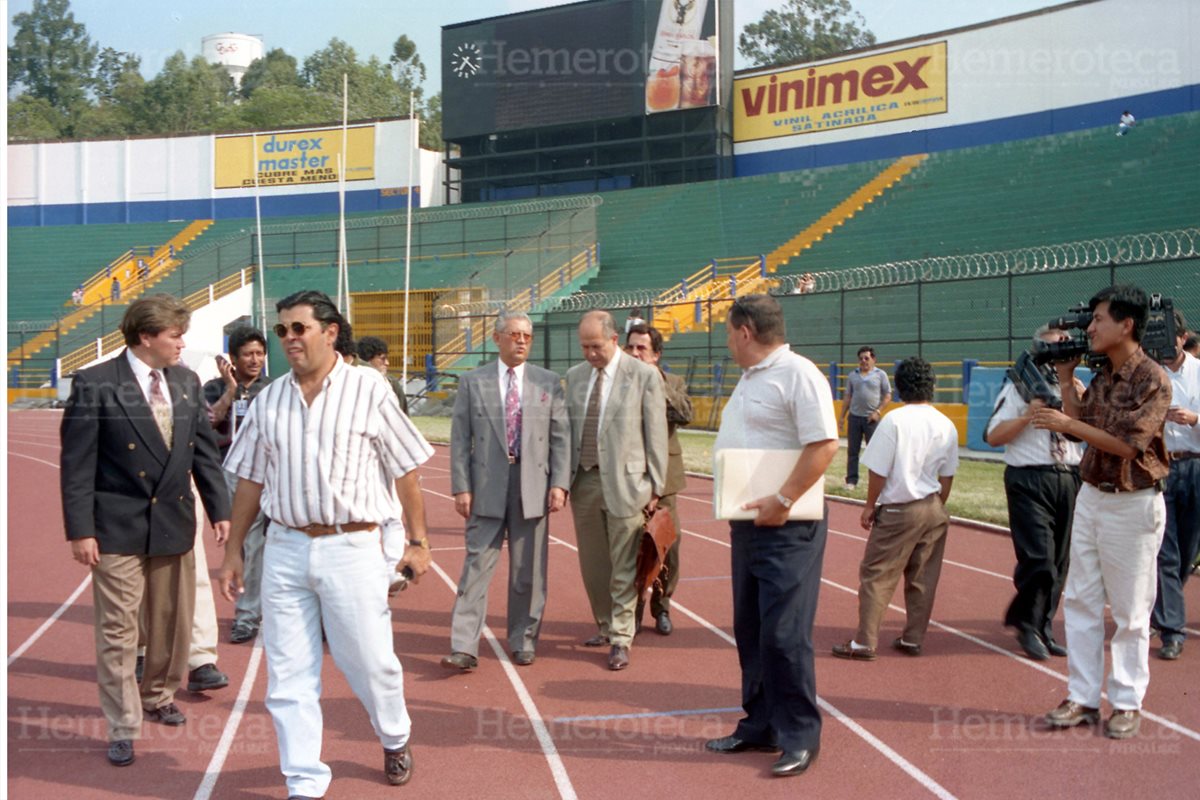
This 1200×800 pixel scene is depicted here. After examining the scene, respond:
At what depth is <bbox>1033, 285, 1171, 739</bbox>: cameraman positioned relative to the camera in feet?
16.2

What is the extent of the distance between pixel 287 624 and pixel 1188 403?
5.07 meters

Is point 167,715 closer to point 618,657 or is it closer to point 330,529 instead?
point 330,529

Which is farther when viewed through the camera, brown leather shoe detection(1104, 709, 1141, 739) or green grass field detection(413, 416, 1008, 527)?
green grass field detection(413, 416, 1008, 527)

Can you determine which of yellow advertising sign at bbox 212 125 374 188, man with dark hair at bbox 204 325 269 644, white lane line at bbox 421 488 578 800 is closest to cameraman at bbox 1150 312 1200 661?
white lane line at bbox 421 488 578 800

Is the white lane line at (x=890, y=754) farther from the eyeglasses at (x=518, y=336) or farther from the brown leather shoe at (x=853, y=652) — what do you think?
the eyeglasses at (x=518, y=336)

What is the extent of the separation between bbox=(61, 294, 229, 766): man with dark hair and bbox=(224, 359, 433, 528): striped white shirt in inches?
31.7

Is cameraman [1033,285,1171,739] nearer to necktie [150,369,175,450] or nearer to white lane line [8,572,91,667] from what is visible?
necktie [150,369,175,450]

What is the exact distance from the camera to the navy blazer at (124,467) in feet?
15.9

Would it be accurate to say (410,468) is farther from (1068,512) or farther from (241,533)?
(1068,512)

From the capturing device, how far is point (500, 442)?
6309 millimetres

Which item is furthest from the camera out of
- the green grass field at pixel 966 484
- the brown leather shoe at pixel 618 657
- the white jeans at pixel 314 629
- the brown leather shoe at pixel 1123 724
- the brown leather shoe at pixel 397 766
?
the green grass field at pixel 966 484

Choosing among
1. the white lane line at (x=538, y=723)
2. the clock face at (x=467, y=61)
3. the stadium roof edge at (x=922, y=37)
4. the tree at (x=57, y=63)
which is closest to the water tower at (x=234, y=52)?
the clock face at (x=467, y=61)

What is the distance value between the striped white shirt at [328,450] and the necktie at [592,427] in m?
2.08

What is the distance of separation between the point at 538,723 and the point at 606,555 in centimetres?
153
